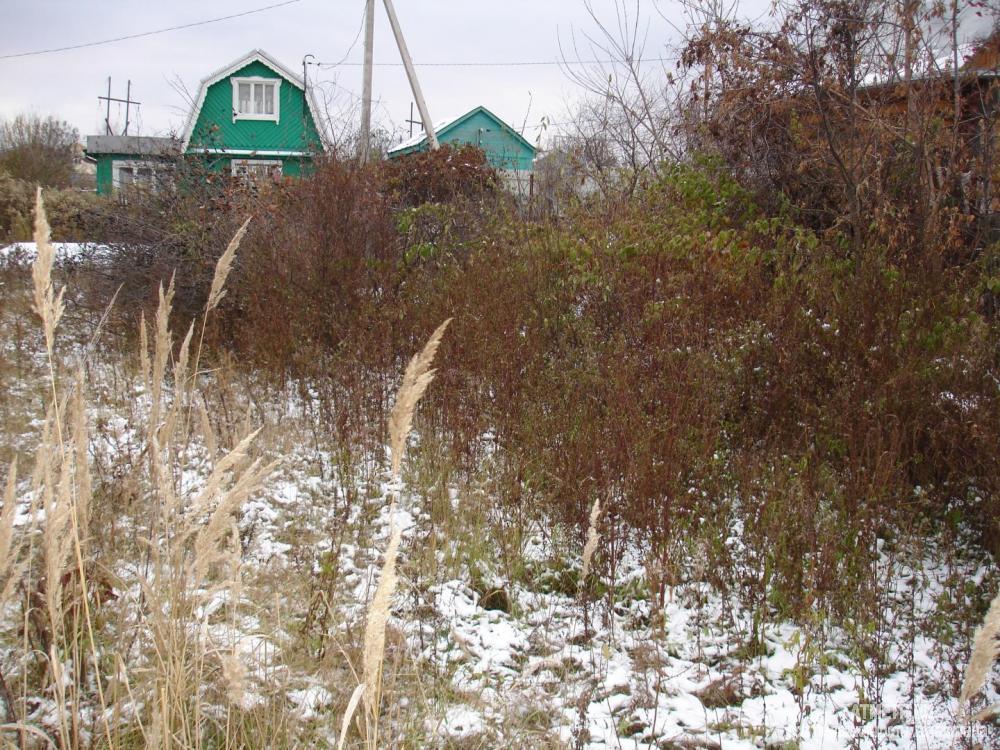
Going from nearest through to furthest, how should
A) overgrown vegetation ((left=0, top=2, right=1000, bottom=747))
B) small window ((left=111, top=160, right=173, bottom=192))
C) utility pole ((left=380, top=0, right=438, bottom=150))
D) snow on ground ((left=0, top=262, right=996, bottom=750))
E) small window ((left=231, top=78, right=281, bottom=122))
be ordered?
overgrown vegetation ((left=0, top=2, right=1000, bottom=747)) → snow on ground ((left=0, top=262, right=996, bottom=750)) → small window ((left=111, top=160, right=173, bottom=192)) → utility pole ((left=380, top=0, right=438, bottom=150)) → small window ((left=231, top=78, right=281, bottom=122))

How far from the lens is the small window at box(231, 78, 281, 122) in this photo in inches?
872

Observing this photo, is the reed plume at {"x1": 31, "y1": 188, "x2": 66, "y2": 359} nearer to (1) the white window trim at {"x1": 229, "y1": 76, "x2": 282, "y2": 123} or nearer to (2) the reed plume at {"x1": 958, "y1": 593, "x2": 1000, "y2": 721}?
(2) the reed plume at {"x1": 958, "y1": 593, "x2": 1000, "y2": 721}

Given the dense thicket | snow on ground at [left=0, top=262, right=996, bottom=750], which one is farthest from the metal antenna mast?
snow on ground at [left=0, top=262, right=996, bottom=750]

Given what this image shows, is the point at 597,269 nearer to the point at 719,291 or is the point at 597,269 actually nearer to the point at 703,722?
the point at 719,291

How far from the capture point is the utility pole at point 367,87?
29.7ft

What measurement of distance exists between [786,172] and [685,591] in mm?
4719

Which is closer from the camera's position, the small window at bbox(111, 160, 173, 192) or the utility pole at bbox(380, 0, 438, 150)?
the small window at bbox(111, 160, 173, 192)

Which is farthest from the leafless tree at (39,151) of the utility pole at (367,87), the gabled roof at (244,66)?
the utility pole at (367,87)

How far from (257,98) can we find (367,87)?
39.8ft

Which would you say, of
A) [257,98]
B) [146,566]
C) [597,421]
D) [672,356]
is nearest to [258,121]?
[257,98]

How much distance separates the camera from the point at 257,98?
73.4 ft

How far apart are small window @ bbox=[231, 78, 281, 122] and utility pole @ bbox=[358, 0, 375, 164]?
10.1 meters

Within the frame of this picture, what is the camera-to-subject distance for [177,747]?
1.98 m

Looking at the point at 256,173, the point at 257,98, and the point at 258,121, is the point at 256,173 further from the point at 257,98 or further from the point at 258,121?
the point at 257,98
